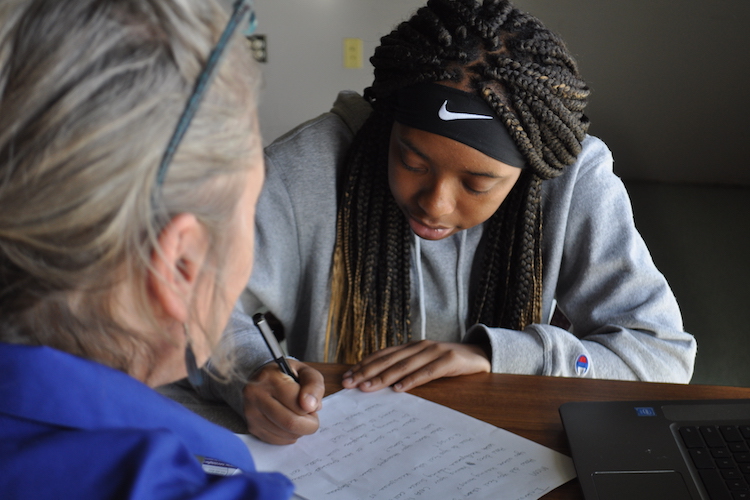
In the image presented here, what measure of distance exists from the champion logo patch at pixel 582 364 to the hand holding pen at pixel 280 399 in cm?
38

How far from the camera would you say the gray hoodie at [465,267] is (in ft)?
3.44

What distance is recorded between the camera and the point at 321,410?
849 millimetres

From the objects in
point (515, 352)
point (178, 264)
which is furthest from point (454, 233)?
point (178, 264)

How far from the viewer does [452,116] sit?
0.99m

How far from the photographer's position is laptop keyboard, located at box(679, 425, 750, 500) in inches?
26.2

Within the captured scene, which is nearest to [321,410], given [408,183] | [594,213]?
[408,183]

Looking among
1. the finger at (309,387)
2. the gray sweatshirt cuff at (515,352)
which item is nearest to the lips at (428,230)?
the gray sweatshirt cuff at (515,352)

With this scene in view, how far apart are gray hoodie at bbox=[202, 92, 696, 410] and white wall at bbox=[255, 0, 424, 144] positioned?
1927 millimetres

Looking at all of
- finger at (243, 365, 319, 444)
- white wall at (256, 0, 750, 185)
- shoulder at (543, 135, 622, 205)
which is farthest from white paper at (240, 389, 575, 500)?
white wall at (256, 0, 750, 185)

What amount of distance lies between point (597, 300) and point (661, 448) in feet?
1.48

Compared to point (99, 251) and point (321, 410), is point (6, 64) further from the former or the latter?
point (321, 410)

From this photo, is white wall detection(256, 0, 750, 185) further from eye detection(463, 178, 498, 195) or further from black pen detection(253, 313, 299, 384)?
black pen detection(253, 313, 299, 384)

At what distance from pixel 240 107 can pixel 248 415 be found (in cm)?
49

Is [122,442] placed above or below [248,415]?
above
